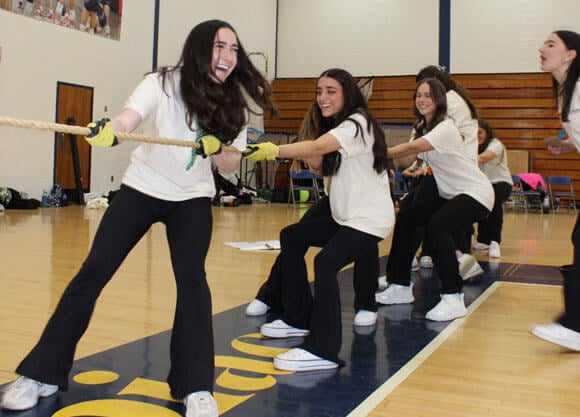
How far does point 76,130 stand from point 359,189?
1.62 metres

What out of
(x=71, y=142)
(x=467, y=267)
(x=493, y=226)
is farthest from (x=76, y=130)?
(x=71, y=142)

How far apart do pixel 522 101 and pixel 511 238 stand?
7792mm

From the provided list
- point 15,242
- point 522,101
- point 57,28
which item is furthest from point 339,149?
point 522,101

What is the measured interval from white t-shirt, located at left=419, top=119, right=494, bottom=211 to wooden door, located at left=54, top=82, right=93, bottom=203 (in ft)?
30.2

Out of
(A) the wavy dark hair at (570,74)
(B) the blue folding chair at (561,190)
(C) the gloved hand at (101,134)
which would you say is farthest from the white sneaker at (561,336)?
(B) the blue folding chair at (561,190)

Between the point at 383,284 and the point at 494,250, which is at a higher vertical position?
the point at 494,250

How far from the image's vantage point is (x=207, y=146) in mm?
2283

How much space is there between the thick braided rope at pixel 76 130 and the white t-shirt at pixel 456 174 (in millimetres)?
2095

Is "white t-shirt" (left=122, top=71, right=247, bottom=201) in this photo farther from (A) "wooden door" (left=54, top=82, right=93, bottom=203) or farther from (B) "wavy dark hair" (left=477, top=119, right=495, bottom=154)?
(A) "wooden door" (left=54, top=82, right=93, bottom=203)

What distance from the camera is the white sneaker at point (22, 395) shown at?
7.22 ft

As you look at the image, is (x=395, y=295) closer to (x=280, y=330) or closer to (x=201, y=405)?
(x=280, y=330)

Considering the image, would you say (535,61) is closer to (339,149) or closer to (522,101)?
(522,101)

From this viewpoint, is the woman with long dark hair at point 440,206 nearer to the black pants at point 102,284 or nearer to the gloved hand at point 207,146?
the gloved hand at point 207,146

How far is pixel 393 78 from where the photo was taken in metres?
16.1
